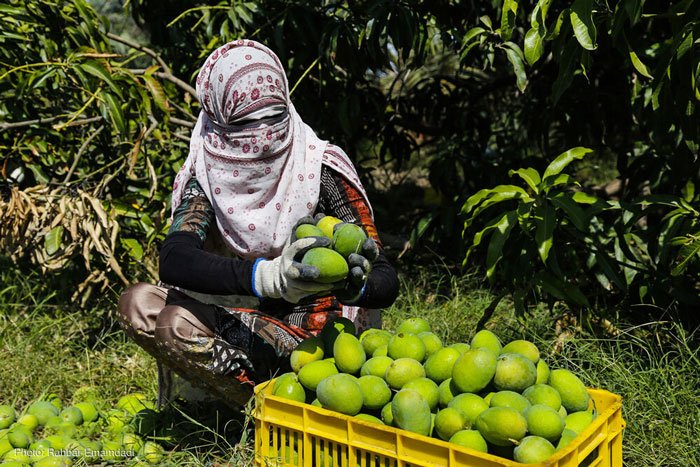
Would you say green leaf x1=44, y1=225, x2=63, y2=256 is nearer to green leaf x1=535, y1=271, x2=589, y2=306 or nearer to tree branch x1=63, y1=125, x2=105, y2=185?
tree branch x1=63, y1=125, x2=105, y2=185

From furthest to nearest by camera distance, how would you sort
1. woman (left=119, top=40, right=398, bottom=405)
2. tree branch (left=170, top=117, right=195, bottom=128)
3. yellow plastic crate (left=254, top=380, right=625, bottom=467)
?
tree branch (left=170, top=117, right=195, bottom=128), woman (left=119, top=40, right=398, bottom=405), yellow plastic crate (left=254, top=380, right=625, bottom=467)

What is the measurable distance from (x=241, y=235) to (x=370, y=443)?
921 mm

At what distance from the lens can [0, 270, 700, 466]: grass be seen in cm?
209

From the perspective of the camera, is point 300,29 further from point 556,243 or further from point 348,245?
point 348,245

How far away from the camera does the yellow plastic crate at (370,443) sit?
144 centimetres

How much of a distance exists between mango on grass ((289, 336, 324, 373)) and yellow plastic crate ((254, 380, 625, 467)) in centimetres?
8

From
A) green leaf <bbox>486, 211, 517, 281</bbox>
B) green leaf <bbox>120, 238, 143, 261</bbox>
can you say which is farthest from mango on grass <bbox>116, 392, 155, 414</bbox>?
green leaf <bbox>486, 211, 517, 281</bbox>

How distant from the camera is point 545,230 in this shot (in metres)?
2.28

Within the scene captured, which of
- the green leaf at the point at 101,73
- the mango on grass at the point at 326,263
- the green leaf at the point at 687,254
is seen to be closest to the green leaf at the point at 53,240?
the green leaf at the point at 101,73

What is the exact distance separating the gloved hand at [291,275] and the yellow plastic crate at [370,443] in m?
0.22

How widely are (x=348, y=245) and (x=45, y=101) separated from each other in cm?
235

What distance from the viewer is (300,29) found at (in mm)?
3131

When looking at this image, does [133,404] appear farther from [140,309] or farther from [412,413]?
[412,413]

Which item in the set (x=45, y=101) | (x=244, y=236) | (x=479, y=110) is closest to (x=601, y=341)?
(x=244, y=236)
